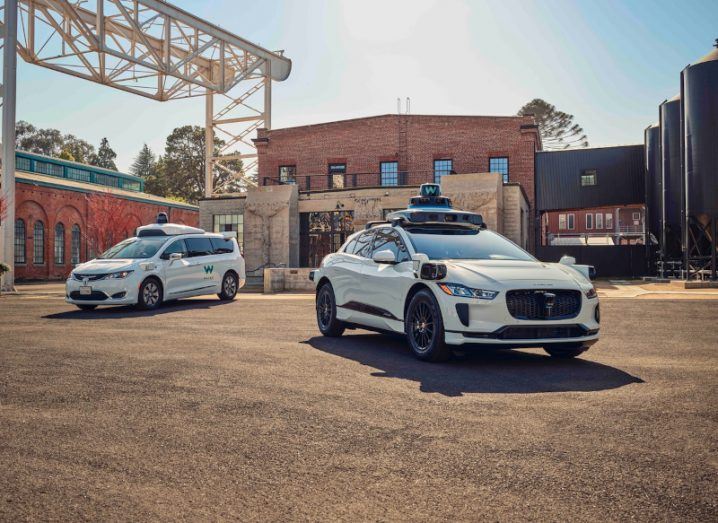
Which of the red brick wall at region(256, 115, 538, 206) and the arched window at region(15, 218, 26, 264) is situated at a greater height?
the red brick wall at region(256, 115, 538, 206)

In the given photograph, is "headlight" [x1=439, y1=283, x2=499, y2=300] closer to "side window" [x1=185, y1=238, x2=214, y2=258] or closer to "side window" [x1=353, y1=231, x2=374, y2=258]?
"side window" [x1=353, y1=231, x2=374, y2=258]

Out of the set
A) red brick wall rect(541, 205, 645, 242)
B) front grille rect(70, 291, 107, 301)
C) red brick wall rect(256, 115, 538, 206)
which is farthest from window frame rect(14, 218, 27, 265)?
red brick wall rect(541, 205, 645, 242)

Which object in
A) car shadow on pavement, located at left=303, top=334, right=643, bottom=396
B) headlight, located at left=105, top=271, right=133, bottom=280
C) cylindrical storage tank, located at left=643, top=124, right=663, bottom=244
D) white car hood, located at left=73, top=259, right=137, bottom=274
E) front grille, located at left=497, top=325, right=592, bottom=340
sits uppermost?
cylindrical storage tank, located at left=643, top=124, right=663, bottom=244

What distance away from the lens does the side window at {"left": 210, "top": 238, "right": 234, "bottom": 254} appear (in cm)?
1836

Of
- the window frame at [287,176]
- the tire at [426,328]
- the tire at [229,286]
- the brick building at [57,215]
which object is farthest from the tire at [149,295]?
the brick building at [57,215]

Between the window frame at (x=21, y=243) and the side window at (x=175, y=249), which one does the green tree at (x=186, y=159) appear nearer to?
the window frame at (x=21, y=243)

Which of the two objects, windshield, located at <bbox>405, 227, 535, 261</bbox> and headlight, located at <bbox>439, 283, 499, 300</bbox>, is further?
windshield, located at <bbox>405, 227, 535, 261</bbox>

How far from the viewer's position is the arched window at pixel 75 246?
4847 centimetres

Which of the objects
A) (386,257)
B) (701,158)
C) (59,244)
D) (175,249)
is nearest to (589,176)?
(701,158)

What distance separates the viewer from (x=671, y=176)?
3238cm

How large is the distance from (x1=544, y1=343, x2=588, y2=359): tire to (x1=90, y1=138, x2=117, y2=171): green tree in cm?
11093

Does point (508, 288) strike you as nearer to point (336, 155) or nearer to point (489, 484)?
point (489, 484)

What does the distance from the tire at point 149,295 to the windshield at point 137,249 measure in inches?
31.9

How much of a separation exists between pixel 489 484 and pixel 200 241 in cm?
1534
